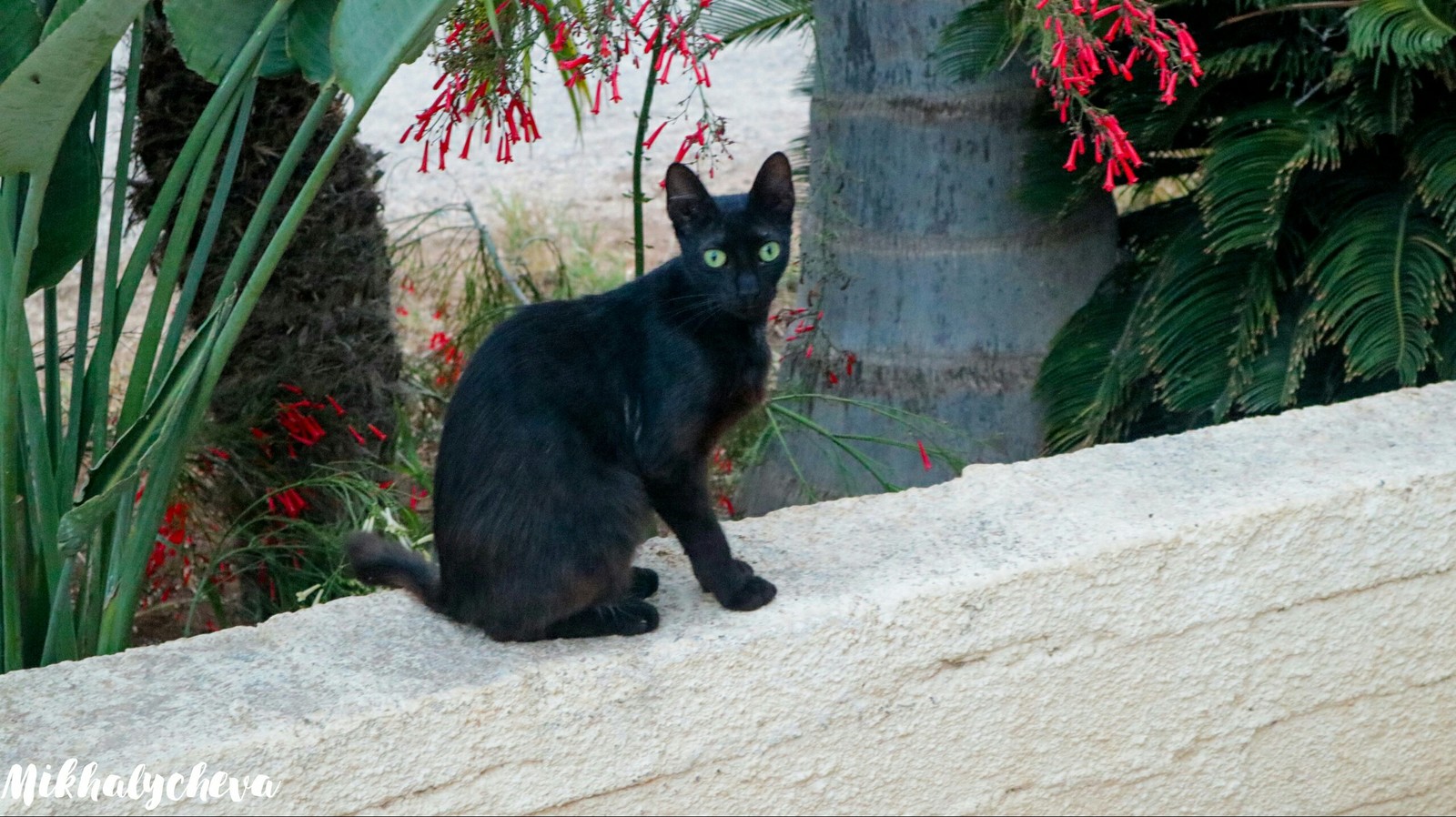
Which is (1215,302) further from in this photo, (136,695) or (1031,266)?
(136,695)

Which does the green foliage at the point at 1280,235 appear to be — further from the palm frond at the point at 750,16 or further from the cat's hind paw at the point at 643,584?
the cat's hind paw at the point at 643,584

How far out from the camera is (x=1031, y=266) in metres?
3.42

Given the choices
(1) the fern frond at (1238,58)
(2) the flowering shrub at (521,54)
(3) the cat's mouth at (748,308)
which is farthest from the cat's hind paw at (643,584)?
(1) the fern frond at (1238,58)

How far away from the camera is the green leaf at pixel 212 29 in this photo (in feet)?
6.97

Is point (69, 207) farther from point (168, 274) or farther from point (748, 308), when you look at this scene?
point (748, 308)

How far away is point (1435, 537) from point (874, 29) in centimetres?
171

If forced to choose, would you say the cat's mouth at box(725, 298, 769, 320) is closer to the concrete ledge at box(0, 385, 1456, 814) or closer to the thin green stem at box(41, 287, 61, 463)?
the concrete ledge at box(0, 385, 1456, 814)

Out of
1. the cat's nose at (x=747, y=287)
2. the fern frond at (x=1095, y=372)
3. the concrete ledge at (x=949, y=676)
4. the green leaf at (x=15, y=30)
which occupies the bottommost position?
the concrete ledge at (x=949, y=676)

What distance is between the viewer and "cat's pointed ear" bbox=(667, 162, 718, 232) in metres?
2.27

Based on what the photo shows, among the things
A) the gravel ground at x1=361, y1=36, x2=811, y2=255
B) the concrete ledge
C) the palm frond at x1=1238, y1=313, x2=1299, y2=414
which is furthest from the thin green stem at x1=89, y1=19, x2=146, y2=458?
the gravel ground at x1=361, y1=36, x2=811, y2=255

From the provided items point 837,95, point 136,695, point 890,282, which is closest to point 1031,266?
point 890,282

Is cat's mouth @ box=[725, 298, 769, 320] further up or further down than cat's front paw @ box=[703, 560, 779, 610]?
further up

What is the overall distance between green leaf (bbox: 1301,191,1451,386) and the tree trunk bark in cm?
60

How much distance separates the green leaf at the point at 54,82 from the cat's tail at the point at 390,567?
0.76m
